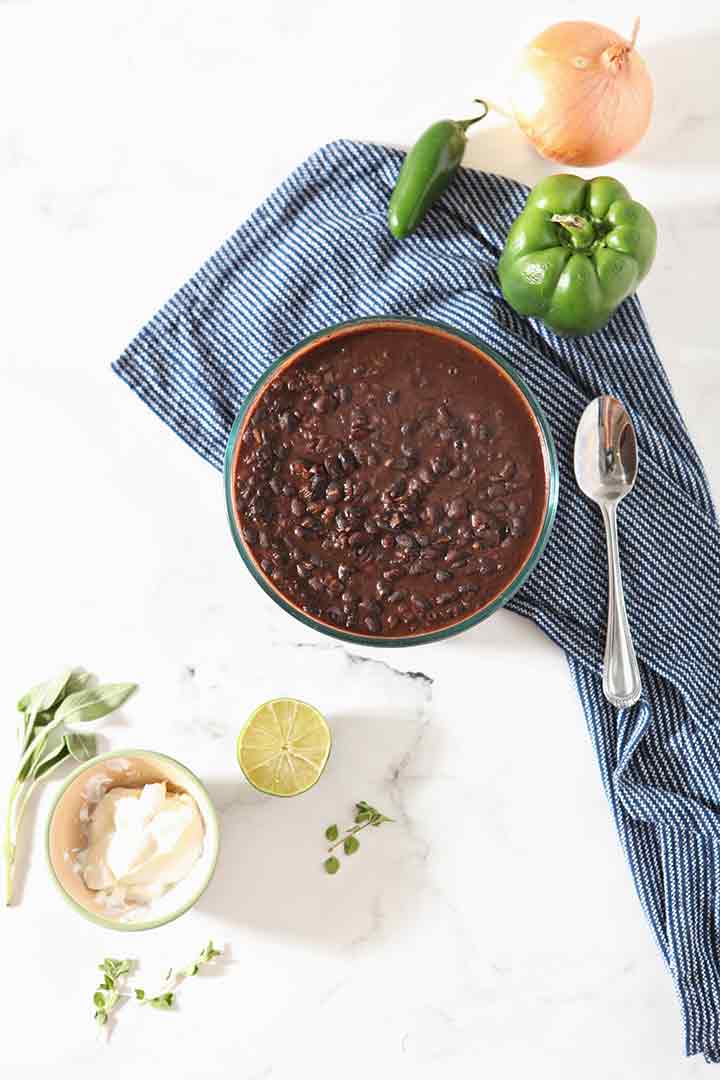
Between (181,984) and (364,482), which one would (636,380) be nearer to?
(364,482)

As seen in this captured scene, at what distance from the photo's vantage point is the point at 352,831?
2.90m

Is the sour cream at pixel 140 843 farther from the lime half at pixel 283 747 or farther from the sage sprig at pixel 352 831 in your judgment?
the sage sprig at pixel 352 831

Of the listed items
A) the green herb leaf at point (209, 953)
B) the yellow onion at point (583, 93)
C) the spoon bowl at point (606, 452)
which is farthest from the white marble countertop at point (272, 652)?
the spoon bowl at point (606, 452)

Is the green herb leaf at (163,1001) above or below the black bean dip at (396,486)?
below

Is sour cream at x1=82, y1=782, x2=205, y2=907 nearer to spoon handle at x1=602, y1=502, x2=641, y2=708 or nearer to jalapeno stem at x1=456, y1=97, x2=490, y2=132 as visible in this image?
spoon handle at x1=602, y1=502, x2=641, y2=708

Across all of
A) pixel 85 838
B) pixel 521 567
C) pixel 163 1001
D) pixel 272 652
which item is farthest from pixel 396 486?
pixel 163 1001

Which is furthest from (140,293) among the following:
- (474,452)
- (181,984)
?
(181,984)

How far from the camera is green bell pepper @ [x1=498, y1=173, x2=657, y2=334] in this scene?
2.54 m

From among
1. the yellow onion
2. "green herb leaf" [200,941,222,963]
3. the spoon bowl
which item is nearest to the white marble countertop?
"green herb leaf" [200,941,222,963]

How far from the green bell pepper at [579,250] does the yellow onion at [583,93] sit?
0.51ft

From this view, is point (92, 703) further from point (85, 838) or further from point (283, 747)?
point (283, 747)

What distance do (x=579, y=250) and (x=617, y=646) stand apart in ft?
3.11

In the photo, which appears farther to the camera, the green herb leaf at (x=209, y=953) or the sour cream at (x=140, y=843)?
the green herb leaf at (x=209, y=953)

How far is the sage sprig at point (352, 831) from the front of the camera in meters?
2.88
